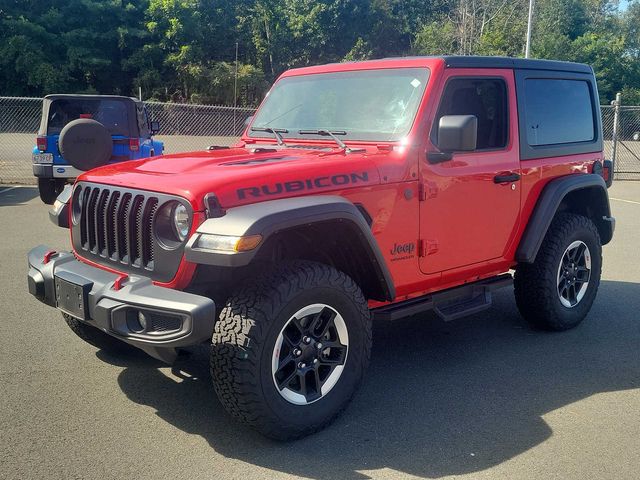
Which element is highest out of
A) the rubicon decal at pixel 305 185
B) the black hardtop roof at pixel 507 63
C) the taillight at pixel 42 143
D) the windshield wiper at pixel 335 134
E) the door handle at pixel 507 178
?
the black hardtop roof at pixel 507 63

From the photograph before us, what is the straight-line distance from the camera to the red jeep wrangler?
326 centimetres

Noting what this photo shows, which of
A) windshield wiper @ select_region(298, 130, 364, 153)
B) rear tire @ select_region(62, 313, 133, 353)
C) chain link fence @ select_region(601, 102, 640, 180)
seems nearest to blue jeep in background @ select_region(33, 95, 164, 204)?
rear tire @ select_region(62, 313, 133, 353)

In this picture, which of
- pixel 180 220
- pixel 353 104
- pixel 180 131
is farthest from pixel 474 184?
pixel 180 131

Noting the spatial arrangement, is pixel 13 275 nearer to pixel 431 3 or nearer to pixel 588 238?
pixel 588 238

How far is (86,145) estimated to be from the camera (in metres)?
8.06

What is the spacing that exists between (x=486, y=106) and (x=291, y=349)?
7.61 ft

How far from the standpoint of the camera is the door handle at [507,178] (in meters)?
4.52

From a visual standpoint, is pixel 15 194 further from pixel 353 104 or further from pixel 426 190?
pixel 426 190

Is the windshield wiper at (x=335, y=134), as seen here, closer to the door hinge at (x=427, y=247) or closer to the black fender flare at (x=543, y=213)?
the door hinge at (x=427, y=247)

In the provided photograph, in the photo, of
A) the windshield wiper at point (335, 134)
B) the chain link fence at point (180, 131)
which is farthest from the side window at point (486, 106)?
the chain link fence at point (180, 131)

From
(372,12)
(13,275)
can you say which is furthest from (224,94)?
(13,275)

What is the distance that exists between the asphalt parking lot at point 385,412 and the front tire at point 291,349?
8.0 inches

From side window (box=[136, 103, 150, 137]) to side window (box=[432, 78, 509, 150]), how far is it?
8022mm

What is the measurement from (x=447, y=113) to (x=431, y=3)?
161ft
